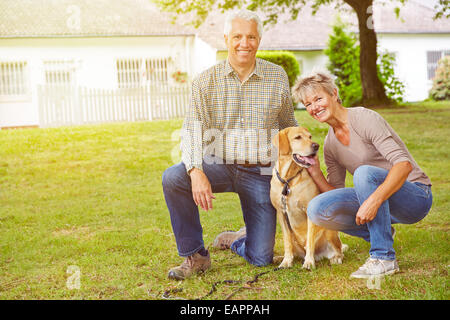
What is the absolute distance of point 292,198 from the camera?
3953 mm

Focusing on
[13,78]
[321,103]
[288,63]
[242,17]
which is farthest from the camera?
[288,63]

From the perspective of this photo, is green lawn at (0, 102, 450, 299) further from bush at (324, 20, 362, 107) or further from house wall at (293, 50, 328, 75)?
house wall at (293, 50, 328, 75)

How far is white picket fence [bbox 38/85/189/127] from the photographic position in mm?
15625

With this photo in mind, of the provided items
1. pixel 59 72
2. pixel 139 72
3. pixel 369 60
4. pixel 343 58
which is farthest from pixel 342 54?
pixel 59 72

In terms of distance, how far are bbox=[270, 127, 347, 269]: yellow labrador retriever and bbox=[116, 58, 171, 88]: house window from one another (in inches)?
641

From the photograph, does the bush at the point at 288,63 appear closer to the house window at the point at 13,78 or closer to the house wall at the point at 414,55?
the house wall at the point at 414,55

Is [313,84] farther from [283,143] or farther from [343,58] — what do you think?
[343,58]

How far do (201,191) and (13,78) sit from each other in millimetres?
16801

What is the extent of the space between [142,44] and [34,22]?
3.81m

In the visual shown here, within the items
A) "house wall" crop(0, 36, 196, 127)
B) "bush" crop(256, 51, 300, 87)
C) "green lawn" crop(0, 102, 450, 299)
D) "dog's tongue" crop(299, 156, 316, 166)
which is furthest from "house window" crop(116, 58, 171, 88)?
"dog's tongue" crop(299, 156, 316, 166)

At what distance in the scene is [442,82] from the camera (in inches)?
847

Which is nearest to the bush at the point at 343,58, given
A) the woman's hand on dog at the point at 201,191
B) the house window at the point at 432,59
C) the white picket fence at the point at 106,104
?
the white picket fence at the point at 106,104

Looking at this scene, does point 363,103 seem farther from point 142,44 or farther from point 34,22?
point 34,22
